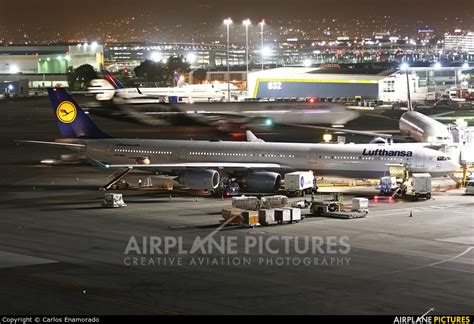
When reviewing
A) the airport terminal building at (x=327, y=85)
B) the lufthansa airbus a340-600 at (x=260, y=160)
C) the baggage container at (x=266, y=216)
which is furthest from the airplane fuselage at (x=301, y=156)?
the airport terminal building at (x=327, y=85)

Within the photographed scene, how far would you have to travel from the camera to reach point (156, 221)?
149 ft

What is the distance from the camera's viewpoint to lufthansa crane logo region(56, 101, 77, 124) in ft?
208

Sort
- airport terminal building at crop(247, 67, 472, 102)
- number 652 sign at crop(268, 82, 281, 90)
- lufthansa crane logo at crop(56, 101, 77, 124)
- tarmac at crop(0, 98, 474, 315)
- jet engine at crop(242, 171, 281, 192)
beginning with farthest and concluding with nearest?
number 652 sign at crop(268, 82, 281, 90) → airport terminal building at crop(247, 67, 472, 102) → lufthansa crane logo at crop(56, 101, 77, 124) → jet engine at crop(242, 171, 281, 192) → tarmac at crop(0, 98, 474, 315)

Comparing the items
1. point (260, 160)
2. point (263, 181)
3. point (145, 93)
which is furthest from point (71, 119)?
point (145, 93)

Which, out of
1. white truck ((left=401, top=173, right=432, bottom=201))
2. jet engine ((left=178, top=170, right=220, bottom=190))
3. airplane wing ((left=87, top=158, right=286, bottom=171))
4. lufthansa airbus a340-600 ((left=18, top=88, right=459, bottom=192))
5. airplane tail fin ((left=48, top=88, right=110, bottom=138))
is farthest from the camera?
airplane tail fin ((left=48, top=88, right=110, bottom=138))

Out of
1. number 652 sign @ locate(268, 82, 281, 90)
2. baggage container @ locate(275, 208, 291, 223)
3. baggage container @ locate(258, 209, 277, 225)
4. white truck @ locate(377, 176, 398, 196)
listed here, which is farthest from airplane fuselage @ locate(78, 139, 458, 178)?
number 652 sign @ locate(268, 82, 281, 90)

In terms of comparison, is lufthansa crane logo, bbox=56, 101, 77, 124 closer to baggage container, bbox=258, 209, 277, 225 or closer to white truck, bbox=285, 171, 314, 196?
white truck, bbox=285, 171, 314, 196

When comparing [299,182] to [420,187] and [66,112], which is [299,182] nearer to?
[420,187]

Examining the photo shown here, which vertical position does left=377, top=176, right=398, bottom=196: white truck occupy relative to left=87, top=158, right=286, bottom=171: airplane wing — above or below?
below

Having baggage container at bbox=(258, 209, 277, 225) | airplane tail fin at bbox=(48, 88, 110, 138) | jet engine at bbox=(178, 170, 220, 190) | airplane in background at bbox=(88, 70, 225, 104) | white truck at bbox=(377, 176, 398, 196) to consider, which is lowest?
baggage container at bbox=(258, 209, 277, 225)

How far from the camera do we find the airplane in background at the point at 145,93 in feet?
421

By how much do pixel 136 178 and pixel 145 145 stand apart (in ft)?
15.2

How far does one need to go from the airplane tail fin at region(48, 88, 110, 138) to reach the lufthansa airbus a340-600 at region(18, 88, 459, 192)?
9.12 feet

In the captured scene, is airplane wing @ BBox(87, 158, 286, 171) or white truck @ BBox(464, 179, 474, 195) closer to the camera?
airplane wing @ BBox(87, 158, 286, 171)
